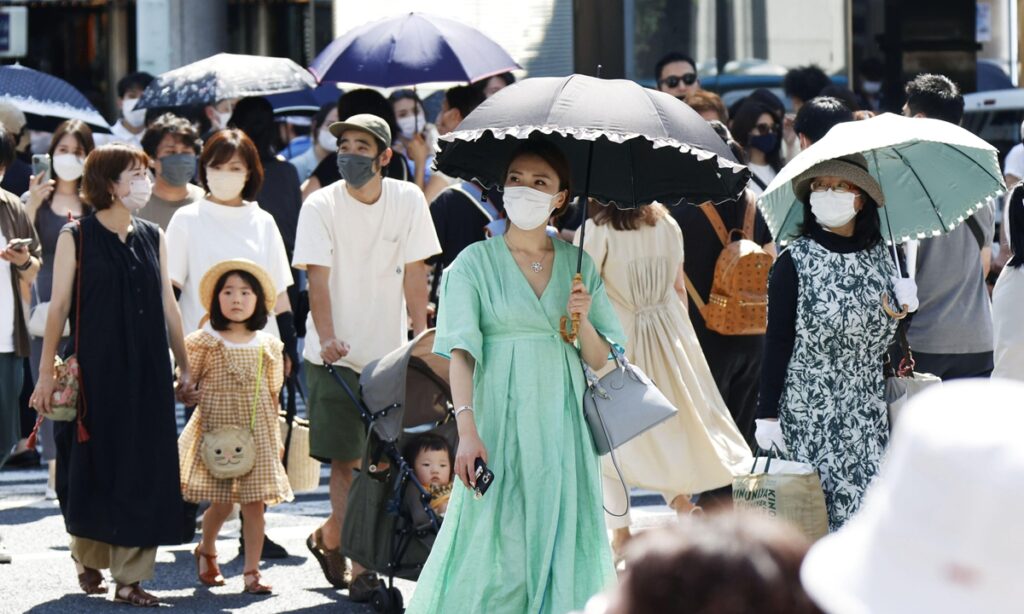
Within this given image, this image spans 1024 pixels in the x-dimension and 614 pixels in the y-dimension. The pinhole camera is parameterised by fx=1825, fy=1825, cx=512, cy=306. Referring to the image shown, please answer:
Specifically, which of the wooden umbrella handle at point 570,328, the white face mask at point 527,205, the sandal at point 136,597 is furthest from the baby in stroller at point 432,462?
the white face mask at point 527,205

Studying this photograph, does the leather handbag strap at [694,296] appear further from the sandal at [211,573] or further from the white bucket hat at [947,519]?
the white bucket hat at [947,519]

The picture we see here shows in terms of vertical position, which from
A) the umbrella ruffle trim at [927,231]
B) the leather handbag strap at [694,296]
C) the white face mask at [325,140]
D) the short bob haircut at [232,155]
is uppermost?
the white face mask at [325,140]

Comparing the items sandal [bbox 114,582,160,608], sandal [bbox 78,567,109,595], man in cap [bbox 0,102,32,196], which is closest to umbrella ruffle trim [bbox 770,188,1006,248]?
sandal [bbox 114,582,160,608]

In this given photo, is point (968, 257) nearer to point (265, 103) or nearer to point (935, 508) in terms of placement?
point (265, 103)

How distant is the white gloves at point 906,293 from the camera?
5777 mm

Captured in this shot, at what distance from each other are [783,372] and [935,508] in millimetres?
4015

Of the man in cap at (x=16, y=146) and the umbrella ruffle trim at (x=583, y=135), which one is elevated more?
the man in cap at (x=16, y=146)

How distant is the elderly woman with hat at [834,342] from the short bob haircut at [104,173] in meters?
2.75

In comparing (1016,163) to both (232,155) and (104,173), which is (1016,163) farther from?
(104,173)

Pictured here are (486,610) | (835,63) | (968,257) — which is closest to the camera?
(486,610)

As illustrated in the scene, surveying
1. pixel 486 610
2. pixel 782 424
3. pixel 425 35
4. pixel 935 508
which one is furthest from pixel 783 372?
pixel 425 35

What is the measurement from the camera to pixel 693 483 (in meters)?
7.72

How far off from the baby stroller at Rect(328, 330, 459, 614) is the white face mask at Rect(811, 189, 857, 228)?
1654 millimetres

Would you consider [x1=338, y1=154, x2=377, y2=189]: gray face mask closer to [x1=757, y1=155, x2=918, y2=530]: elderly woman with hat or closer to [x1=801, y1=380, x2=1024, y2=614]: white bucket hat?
[x1=757, y1=155, x2=918, y2=530]: elderly woman with hat
